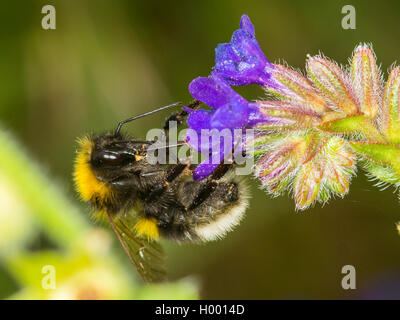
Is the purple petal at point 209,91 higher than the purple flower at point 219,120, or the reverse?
the purple petal at point 209,91

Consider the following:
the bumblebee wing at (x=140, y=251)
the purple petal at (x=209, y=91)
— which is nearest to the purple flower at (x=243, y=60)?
the purple petal at (x=209, y=91)

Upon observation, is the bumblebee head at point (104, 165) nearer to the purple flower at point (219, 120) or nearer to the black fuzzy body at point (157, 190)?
the black fuzzy body at point (157, 190)

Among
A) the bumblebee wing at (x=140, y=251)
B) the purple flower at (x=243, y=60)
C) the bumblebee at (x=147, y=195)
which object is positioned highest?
the purple flower at (x=243, y=60)

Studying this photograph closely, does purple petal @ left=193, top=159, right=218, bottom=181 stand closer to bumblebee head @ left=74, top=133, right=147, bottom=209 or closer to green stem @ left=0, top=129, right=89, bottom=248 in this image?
bumblebee head @ left=74, top=133, right=147, bottom=209

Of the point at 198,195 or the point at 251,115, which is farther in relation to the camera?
the point at 198,195

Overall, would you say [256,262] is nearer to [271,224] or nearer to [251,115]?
[271,224]

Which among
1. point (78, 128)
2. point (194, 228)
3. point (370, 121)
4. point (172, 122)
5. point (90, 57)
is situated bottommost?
point (194, 228)

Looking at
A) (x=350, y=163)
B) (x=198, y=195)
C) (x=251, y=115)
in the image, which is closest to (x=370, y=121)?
(x=350, y=163)

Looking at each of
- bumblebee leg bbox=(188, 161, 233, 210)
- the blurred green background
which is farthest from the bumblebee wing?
the blurred green background
